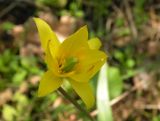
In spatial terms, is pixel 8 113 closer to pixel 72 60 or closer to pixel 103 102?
pixel 103 102

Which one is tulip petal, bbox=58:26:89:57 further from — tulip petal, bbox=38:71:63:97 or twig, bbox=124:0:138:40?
twig, bbox=124:0:138:40

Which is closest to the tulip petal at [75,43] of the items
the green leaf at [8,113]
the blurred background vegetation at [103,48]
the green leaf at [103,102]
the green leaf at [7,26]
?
the green leaf at [103,102]

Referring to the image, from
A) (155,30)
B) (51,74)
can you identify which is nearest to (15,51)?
(155,30)

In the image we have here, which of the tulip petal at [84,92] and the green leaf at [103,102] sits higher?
the tulip petal at [84,92]

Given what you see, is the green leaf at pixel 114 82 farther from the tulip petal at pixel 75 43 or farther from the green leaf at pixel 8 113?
the tulip petal at pixel 75 43

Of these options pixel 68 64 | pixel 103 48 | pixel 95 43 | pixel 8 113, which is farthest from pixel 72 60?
pixel 103 48

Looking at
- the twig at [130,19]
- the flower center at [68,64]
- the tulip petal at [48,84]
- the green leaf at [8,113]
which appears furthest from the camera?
the twig at [130,19]

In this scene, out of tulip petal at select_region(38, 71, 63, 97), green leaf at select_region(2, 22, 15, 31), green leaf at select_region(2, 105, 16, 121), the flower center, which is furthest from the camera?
green leaf at select_region(2, 22, 15, 31)

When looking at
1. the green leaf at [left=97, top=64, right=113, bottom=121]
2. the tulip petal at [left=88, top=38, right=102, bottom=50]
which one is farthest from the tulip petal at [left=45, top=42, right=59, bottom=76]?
the green leaf at [left=97, top=64, right=113, bottom=121]
